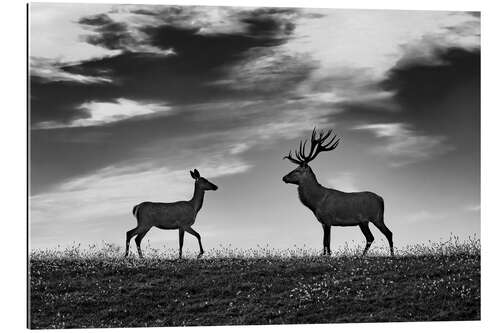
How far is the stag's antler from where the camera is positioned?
13.1m

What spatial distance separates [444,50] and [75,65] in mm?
4184

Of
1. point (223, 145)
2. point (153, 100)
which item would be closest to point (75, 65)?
point (153, 100)

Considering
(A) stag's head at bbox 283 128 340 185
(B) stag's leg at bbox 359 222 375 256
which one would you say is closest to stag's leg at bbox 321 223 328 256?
(B) stag's leg at bbox 359 222 375 256

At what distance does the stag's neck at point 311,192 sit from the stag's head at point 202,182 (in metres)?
1.02

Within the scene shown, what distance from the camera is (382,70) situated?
43.7 ft

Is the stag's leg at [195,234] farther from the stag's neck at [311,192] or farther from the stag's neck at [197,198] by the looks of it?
the stag's neck at [311,192]

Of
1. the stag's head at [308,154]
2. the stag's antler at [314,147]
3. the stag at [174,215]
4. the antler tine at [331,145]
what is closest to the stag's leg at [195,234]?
the stag at [174,215]

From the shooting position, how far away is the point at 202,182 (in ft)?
42.7

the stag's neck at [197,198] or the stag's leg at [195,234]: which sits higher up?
the stag's neck at [197,198]

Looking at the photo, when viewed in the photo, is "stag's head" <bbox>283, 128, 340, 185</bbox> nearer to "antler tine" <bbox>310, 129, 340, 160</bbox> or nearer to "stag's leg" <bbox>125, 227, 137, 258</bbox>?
"antler tine" <bbox>310, 129, 340, 160</bbox>

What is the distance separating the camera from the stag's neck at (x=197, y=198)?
1298 cm

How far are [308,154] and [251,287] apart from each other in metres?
1.62

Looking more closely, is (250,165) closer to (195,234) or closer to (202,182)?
(202,182)

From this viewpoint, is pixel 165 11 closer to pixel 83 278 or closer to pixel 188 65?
pixel 188 65
